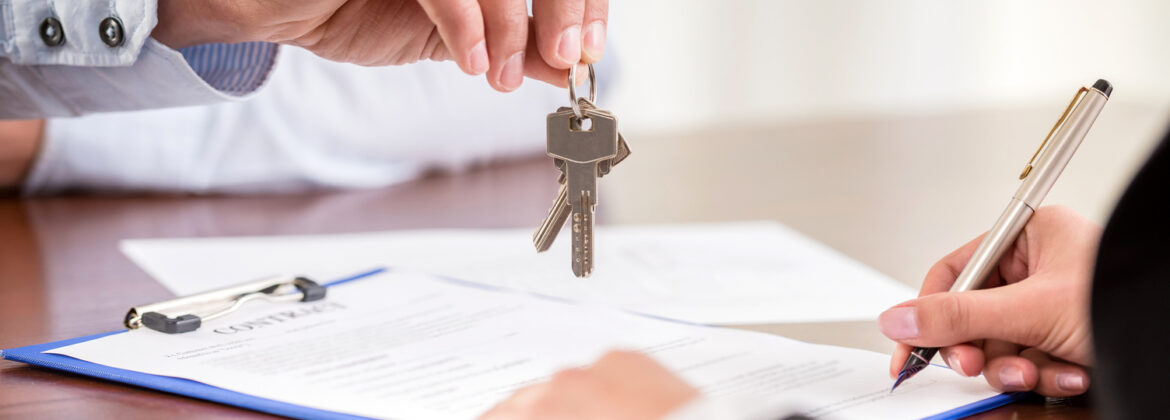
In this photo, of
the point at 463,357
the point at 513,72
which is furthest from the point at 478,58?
the point at 463,357

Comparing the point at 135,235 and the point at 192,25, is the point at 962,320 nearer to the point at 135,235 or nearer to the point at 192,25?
the point at 192,25

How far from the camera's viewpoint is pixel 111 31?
1028 mm

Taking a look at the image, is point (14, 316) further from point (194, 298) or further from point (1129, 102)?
point (1129, 102)

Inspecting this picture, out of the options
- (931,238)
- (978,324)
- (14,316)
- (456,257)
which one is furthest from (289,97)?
(978,324)

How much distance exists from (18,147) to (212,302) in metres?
0.75

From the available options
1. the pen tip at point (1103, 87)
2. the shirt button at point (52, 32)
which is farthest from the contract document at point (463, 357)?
the shirt button at point (52, 32)

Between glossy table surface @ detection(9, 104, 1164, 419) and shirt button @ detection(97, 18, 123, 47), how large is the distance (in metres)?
0.22

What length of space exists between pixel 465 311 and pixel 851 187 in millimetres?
854

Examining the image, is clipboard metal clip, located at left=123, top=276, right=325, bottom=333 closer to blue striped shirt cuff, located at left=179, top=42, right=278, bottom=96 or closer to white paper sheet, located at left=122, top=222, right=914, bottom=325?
white paper sheet, located at left=122, top=222, right=914, bottom=325

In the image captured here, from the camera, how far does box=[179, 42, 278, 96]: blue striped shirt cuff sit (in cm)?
112

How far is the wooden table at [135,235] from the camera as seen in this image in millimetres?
667

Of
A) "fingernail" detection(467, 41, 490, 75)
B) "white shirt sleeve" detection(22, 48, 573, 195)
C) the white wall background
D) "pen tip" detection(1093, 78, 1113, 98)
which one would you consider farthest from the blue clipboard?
the white wall background

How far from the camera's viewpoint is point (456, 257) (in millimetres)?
1160

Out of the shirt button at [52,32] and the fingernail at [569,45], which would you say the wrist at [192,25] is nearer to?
the shirt button at [52,32]
